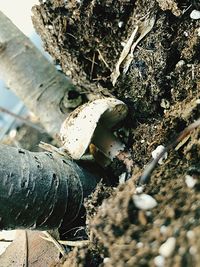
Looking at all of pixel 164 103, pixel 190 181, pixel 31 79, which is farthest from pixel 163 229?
pixel 31 79

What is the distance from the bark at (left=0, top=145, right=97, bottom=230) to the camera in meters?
1.25

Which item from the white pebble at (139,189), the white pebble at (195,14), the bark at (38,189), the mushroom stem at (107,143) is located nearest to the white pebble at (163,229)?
the white pebble at (139,189)

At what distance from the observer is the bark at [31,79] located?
7.09 ft

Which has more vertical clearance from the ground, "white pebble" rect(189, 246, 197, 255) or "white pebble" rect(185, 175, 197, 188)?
"white pebble" rect(185, 175, 197, 188)

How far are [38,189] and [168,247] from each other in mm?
538

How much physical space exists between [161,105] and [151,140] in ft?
0.60

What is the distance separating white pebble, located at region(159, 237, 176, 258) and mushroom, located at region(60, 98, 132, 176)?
530 millimetres

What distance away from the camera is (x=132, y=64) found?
57.0 inches

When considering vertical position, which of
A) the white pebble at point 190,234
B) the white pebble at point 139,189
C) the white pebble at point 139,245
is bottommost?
the white pebble at point 190,234

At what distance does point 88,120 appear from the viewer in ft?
4.82

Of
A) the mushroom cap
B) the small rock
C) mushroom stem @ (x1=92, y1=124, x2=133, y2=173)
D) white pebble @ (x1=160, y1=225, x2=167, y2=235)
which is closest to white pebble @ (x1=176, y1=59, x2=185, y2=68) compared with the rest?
the small rock

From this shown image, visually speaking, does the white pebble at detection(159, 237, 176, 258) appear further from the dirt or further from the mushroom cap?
the mushroom cap

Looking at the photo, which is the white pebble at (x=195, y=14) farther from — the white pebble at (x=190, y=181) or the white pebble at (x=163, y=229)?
the white pebble at (x=163, y=229)

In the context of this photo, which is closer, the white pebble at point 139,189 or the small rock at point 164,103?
the white pebble at point 139,189
